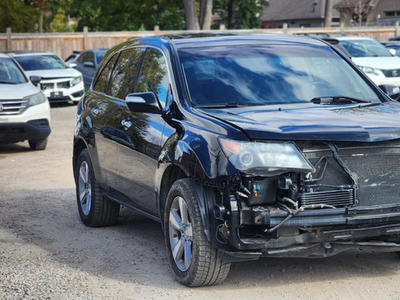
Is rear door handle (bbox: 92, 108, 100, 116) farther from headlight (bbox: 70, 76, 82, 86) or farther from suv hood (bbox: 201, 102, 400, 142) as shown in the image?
headlight (bbox: 70, 76, 82, 86)

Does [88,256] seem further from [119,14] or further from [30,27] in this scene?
[119,14]

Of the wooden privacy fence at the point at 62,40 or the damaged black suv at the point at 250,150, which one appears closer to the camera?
the damaged black suv at the point at 250,150

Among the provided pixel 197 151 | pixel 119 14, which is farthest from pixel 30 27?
pixel 197 151

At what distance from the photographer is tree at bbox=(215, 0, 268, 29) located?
179ft

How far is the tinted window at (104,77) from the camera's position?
315 inches

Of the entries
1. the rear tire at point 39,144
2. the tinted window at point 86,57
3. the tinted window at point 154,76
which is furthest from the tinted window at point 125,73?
the tinted window at point 86,57

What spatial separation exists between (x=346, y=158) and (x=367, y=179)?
0.22 m

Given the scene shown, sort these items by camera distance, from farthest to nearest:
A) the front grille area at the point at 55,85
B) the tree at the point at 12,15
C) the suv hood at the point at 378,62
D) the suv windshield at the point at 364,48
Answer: the tree at the point at 12,15 < the front grille area at the point at 55,85 < the suv windshield at the point at 364,48 < the suv hood at the point at 378,62

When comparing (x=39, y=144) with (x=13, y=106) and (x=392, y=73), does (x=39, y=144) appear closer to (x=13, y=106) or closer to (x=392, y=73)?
(x=13, y=106)

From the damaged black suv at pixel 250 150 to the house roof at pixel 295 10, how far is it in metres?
66.5

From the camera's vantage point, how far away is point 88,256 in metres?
6.77

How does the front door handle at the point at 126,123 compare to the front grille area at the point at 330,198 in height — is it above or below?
above

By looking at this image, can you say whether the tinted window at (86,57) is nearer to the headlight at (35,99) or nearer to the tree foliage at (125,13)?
the headlight at (35,99)

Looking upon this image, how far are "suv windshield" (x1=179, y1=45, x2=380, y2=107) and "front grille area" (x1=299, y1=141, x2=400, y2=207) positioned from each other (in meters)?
1.10
